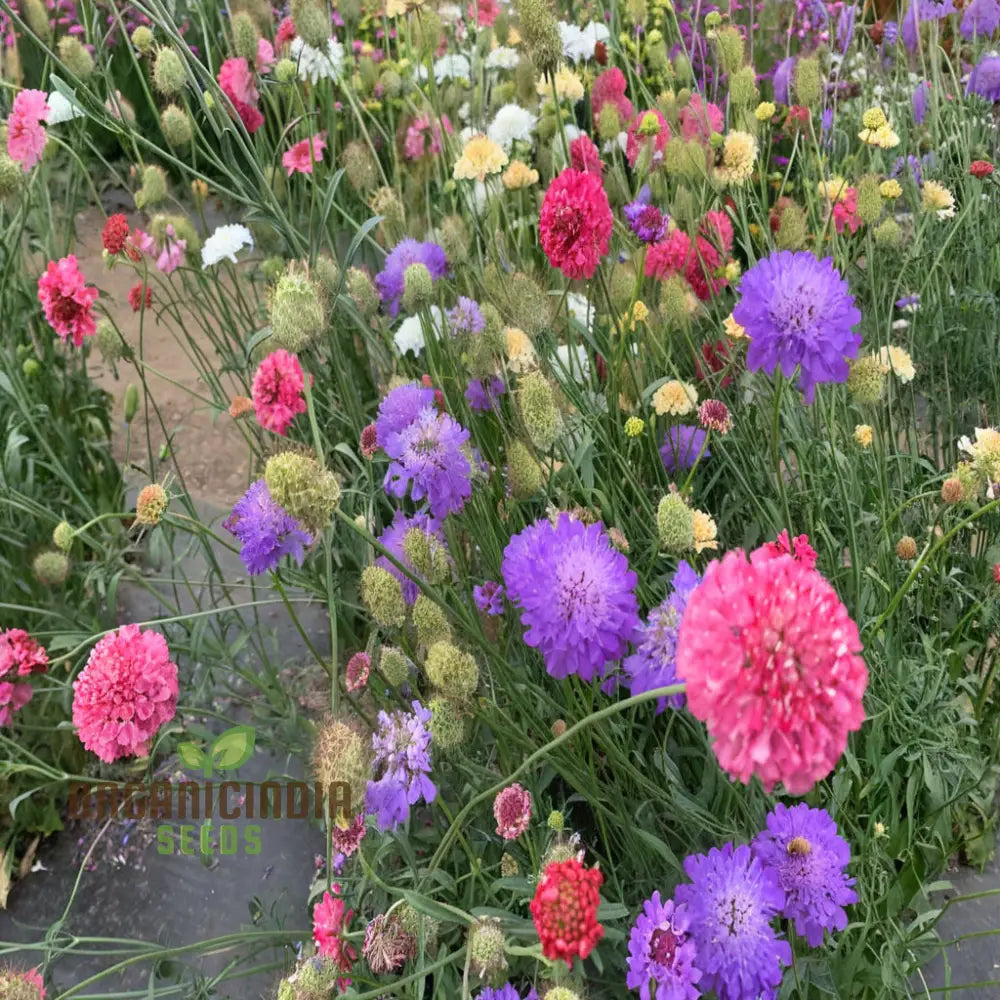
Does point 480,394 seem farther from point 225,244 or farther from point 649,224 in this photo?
point 225,244

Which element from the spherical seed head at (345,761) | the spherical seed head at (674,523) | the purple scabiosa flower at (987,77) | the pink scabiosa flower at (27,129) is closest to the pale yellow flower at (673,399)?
the spherical seed head at (674,523)

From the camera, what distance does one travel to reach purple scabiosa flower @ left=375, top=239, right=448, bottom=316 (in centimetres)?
169

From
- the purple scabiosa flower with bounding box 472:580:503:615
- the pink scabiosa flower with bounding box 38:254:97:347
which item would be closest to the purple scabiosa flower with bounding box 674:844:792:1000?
the purple scabiosa flower with bounding box 472:580:503:615

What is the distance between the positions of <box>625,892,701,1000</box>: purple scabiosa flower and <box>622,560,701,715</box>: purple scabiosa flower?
0.21 m

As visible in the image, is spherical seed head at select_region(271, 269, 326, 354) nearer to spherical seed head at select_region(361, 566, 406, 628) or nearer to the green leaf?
spherical seed head at select_region(361, 566, 406, 628)

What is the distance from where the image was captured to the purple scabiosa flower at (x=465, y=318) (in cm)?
161

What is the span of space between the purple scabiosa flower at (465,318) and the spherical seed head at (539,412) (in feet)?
1.85

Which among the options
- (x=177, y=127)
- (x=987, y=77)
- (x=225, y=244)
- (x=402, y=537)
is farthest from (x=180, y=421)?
(x=987, y=77)

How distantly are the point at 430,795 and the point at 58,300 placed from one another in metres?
1.23

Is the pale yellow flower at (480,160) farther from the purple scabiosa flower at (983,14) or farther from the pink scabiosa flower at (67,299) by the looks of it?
the purple scabiosa flower at (983,14)

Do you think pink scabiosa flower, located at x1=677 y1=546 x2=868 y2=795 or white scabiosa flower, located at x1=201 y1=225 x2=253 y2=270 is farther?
white scabiosa flower, located at x1=201 y1=225 x2=253 y2=270

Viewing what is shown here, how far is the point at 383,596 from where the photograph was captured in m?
1.05

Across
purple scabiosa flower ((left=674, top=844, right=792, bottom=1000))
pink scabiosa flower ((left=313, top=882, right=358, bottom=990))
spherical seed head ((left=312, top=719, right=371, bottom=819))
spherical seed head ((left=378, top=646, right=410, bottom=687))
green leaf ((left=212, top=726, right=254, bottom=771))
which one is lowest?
green leaf ((left=212, top=726, right=254, bottom=771))

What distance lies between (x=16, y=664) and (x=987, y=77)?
2.08 m
